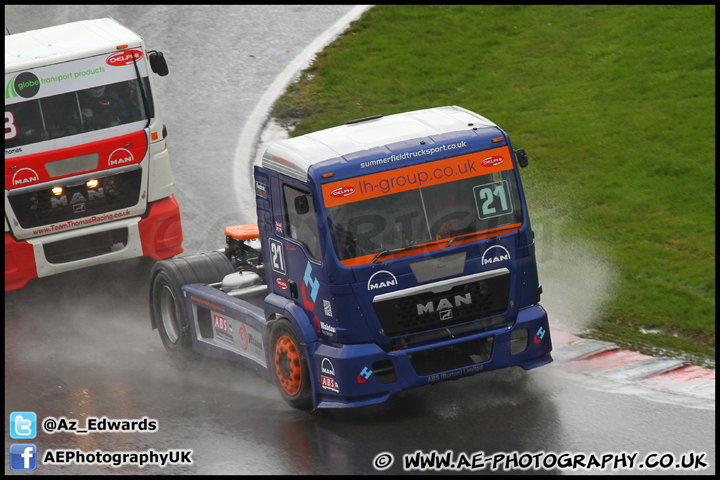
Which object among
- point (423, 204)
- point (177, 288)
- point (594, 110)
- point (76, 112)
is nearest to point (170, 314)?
point (177, 288)

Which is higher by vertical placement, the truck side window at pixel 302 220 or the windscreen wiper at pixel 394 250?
the truck side window at pixel 302 220

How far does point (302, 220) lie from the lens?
28.7 feet

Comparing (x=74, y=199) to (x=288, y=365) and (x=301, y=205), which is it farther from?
(x=301, y=205)

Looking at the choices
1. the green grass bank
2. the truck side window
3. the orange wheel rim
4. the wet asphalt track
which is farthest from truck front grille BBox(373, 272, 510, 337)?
the green grass bank

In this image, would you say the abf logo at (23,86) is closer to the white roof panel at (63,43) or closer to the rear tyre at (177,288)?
the white roof panel at (63,43)

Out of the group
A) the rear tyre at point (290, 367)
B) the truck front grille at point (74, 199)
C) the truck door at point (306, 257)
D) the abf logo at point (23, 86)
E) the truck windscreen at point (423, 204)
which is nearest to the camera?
the truck windscreen at point (423, 204)

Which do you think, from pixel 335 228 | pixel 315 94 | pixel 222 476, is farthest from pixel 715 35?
pixel 222 476

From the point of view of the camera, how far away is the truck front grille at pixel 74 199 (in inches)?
487

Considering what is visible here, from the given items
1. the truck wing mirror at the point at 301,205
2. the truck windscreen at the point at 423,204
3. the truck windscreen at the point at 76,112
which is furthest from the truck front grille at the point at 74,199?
the truck windscreen at the point at 423,204

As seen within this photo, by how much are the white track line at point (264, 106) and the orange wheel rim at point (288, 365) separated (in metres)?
7.24

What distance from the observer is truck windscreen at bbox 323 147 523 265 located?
837 centimetres

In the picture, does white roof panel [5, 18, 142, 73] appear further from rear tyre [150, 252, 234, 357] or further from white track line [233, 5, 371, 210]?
white track line [233, 5, 371, 210]

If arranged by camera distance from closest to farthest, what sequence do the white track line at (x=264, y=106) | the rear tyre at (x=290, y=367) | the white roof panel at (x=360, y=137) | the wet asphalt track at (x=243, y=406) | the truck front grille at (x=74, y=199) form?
the wet asphalt track at (x=243, y=406), the white roof panel at (x=360, y=137), the rear tyre at (x=290, y=367), the truck front grille at (x=74, y=199), the white track line at (x=264, y=106)

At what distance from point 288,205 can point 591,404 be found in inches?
137
